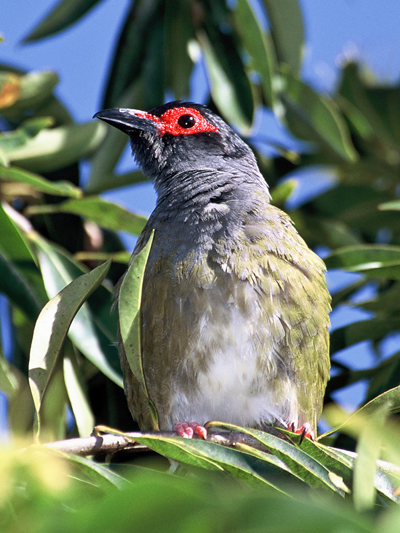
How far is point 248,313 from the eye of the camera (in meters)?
2.95

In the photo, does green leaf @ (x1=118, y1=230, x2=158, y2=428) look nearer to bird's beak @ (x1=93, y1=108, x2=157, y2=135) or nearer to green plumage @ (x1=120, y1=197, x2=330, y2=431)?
green plumage @ (x1=120, y1=197, x2=330, y2=431)

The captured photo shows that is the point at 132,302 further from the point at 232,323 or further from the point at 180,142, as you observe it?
the point at 180,142

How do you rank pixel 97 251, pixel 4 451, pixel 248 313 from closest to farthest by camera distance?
pixel 4 451 < pixel 248 313 < pixel 97 251

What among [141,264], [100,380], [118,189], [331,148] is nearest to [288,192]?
[331,148]

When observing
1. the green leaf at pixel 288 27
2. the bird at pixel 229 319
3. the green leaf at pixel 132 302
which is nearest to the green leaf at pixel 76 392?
the bird at pixel 229 319

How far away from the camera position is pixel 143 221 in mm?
3768

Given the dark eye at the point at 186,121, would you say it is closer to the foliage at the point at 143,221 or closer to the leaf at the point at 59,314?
the foliage at the point at 143,221

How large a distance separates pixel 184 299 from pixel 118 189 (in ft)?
4.90

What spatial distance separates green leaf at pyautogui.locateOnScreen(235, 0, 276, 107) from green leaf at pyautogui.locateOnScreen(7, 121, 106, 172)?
1.04 meters

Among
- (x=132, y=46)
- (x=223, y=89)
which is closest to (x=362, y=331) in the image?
(x=223, y=89)

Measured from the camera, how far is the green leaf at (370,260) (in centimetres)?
327

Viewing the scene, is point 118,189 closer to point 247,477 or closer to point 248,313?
point 248,313

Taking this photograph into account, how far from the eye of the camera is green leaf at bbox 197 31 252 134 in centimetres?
403

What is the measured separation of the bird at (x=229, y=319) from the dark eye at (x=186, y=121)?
69 centimetres
